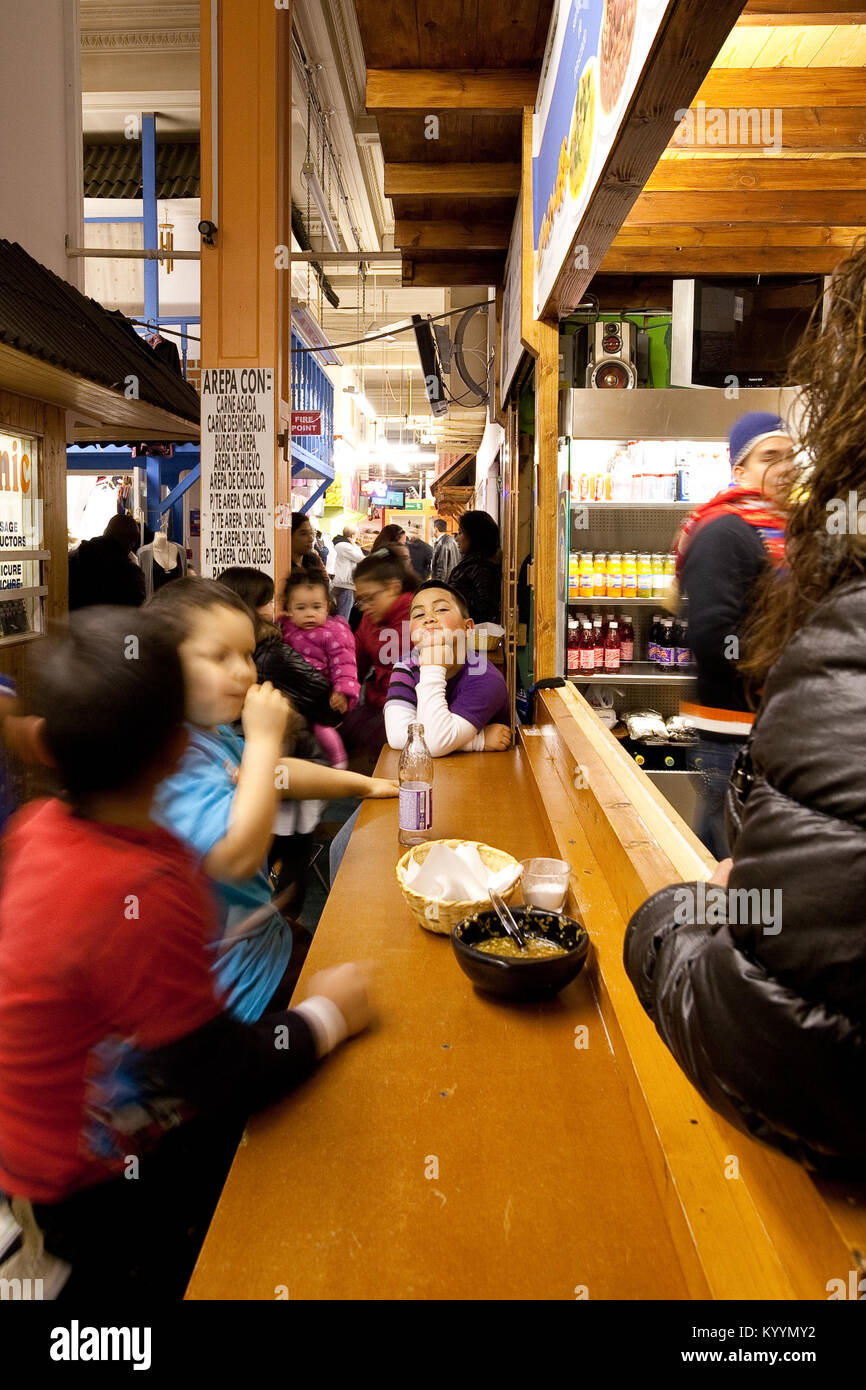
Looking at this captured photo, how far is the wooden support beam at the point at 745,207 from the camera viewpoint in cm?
442

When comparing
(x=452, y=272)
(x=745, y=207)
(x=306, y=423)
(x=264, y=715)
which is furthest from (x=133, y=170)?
(x=264, y=715)

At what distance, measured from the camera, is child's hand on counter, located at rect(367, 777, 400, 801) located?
2.79 m

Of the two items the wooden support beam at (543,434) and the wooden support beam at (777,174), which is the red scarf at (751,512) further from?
the wooden support beam at (777,174)

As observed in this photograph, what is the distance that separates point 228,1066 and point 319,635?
9.11 ft

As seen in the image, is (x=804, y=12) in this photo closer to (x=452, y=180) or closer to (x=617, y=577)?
(x=452, y=180)

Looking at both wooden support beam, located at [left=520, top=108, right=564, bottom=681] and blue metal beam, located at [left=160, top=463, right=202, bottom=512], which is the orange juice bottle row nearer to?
wooden support beam, located at [left=520, top=108, right=564, bottom=681]

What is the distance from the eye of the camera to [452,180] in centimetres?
484

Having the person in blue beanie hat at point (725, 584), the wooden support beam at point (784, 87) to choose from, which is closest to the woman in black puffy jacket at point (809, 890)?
the person in blue beanie hat at point (725, 584)

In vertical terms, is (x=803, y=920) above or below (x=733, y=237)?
below

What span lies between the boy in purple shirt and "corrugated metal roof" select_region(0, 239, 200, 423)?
2122 millimetres

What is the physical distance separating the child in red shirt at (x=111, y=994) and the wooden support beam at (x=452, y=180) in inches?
177

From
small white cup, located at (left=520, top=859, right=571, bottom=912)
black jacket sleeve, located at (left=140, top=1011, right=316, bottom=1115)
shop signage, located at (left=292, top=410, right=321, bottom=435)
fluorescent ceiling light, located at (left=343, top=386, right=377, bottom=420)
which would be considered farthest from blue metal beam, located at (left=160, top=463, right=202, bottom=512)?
fluorescent ceiling light, located at (left=343, top=386, right=377, bottom=420)

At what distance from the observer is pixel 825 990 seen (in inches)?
25.1
